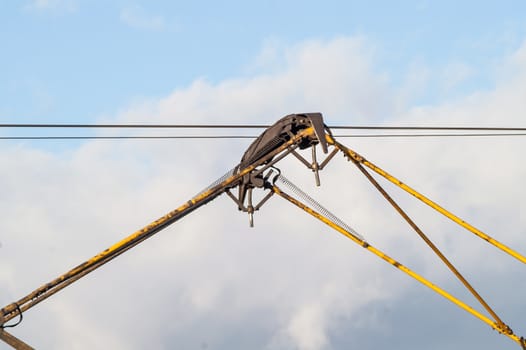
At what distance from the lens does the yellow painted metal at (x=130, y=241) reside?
1129 inches

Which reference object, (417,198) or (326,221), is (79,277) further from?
(417,198)

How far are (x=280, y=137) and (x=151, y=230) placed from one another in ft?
18.1

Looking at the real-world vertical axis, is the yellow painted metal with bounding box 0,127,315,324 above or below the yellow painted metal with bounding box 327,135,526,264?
below

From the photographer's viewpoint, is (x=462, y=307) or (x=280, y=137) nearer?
(x=462, y=307)

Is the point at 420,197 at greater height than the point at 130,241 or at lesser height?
greater

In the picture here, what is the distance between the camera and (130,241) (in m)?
29.2

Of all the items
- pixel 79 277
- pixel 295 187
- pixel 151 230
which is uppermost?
pixel 295 187

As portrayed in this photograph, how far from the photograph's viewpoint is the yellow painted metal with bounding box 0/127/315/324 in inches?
1129

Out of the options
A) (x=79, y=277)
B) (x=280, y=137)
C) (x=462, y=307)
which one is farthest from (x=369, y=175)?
(x=79, y=277)

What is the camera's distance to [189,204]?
96.9 ft

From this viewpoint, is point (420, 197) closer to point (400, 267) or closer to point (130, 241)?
point (400, 267)

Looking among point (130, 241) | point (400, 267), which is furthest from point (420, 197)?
point (130, 241)

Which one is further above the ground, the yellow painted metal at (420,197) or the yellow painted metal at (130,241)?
the yellow painted metal at (420,197)

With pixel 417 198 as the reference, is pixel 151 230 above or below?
below
